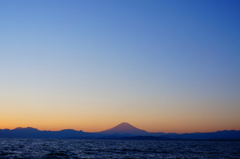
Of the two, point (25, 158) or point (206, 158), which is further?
point (206, 158)

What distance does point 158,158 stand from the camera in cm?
5681

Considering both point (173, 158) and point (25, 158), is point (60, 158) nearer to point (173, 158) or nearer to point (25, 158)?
point (25, 158)

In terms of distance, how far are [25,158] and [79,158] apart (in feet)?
42.1

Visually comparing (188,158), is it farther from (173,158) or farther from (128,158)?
(128,158)

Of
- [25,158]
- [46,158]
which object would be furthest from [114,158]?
[25,158]

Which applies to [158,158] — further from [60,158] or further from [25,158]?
[25,158]

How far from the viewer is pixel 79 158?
172 ft

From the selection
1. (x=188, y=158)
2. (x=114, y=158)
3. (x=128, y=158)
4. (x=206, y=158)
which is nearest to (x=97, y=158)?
(x=114, y=158)

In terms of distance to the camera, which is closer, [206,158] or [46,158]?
[46,158]

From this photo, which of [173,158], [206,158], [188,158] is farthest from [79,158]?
[206,158]

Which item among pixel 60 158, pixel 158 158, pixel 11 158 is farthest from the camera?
pixel 158 158

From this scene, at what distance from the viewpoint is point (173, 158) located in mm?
57875

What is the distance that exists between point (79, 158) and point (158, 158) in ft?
71.4

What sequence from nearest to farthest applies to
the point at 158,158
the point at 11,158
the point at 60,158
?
the point at 11,158 < the point at 60,158 < the point at 158,158
